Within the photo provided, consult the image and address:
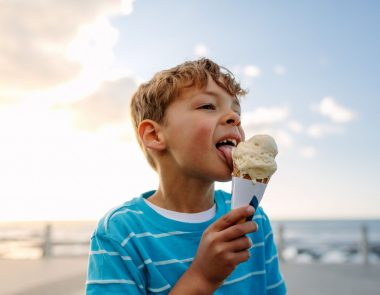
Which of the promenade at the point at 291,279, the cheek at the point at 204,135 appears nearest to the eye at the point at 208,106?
the cheek at the point at 204,135

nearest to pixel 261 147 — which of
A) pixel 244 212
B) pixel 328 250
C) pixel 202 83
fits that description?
pixel 244 212

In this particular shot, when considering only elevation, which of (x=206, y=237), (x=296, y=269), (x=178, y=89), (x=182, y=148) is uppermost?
(x=296, y=269)

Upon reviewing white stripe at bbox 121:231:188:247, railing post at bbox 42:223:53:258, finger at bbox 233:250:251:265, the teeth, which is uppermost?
railing post at bbox 42:223:53:258

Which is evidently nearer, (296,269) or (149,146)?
(149,146)

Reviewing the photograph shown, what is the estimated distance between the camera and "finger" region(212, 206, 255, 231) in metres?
1.32

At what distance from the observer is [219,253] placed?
1305 mm

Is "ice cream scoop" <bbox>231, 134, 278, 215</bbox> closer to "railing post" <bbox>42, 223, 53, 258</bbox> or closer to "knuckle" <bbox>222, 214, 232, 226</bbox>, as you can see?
"knuckle" <bbox>222, 214, 232, 226</bbox>

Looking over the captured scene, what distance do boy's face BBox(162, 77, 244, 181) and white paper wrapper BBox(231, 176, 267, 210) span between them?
83mm

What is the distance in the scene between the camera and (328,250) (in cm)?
1727

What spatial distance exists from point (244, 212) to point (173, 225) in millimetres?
418

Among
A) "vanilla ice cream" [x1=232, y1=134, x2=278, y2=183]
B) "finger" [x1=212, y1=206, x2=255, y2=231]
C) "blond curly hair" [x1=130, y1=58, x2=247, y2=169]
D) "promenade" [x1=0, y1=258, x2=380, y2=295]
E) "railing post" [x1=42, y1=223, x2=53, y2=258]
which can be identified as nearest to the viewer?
"finger" [x1=212, y1=206, x2=255, y2=231]

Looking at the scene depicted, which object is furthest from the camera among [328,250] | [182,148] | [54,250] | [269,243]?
[328,250]

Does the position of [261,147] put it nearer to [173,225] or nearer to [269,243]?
[173,225]

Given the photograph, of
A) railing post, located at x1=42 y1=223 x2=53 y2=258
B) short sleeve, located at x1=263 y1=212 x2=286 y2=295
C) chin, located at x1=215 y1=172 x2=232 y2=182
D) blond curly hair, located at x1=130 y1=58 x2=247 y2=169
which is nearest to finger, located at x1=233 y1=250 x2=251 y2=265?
chin, located at x1=215 y1=172 x2=232 y2=182
